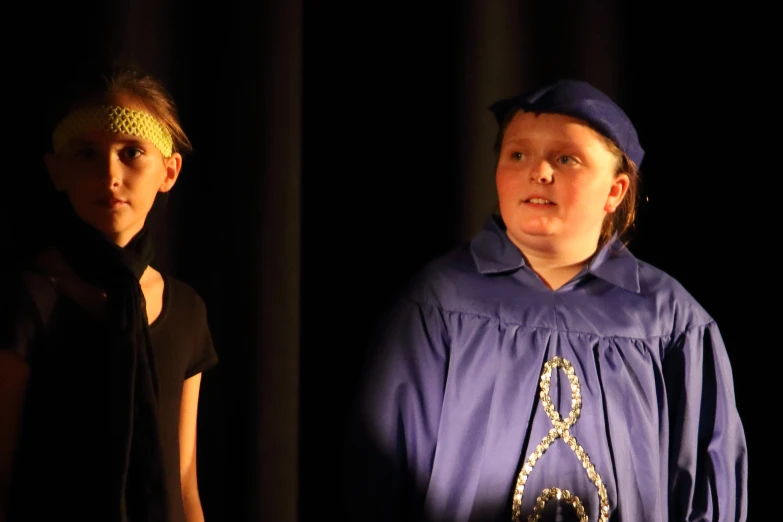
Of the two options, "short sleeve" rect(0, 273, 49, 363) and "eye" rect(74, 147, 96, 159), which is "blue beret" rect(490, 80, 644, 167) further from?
"short sleeve" rect(0, 273, 49, 363)

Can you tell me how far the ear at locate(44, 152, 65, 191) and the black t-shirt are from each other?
6.8 inches

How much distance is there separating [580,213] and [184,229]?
2.19 ft

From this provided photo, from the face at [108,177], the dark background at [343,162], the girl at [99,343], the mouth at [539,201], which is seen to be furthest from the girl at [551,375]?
the face at [108,177]

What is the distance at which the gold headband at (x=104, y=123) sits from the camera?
1.58 meters

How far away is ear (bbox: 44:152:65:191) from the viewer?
160cm

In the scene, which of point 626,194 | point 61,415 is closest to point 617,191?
point 626,194

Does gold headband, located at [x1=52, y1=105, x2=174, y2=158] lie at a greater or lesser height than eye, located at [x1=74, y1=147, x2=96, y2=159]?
greater

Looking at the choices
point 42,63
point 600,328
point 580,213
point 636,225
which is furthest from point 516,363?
point 42,63

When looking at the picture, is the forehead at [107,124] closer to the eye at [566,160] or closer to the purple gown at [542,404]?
the purple gown at [542,404]

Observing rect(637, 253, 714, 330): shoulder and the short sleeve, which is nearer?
the short sleeve

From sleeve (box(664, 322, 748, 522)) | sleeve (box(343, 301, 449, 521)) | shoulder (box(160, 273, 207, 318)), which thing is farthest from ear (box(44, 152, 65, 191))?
sleeve (box(664, 322, 748, 522))

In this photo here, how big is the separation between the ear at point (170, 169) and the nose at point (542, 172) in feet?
1.85

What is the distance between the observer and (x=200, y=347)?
1684 mm

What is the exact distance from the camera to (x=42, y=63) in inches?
68.2
